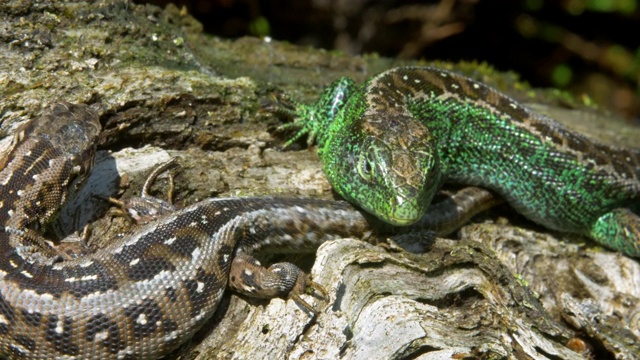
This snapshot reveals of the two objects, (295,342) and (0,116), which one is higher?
(0,116)

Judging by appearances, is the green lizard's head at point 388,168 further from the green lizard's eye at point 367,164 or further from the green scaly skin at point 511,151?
the green scaly skin at point 511,151

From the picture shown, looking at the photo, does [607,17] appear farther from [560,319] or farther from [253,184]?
[253,184]

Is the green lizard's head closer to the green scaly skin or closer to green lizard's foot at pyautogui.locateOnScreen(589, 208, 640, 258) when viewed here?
the green scaly skin

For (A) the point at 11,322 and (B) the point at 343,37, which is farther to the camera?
(B) the point at 343,37

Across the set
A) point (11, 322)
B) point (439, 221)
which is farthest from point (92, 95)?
point (439, 221)

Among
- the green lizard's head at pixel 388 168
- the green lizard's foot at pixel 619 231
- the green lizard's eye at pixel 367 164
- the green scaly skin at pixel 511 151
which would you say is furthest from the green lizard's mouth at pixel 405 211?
A: the green lizard's foot at pixel 619 231
